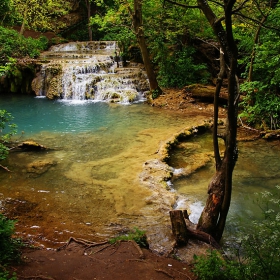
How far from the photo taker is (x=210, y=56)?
16953mm

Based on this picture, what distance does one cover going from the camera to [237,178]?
284 inches

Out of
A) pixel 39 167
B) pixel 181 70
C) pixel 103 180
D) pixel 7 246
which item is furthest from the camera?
pixel 181 70

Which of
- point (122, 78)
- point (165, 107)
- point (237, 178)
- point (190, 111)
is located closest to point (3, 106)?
point (122, 78)

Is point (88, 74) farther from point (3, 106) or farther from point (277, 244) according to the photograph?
point (277, 244)

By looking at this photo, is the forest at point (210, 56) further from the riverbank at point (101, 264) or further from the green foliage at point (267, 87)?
the riverbank at point (101, 264)

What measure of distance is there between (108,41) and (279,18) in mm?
19126

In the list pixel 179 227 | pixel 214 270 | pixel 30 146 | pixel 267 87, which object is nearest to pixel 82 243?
pixel 179 227

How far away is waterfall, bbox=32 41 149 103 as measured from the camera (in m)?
16.9

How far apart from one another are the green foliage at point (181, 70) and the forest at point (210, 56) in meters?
0.05

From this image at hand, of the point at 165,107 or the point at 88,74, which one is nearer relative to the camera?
the point at 165,107

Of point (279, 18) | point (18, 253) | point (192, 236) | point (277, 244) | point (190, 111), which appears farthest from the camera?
point (190, 111)

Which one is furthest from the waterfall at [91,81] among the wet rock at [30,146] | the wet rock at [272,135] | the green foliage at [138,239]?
the green foliage at [138,239]

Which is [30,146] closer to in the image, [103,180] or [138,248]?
[103,180]

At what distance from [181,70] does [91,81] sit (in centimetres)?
532
